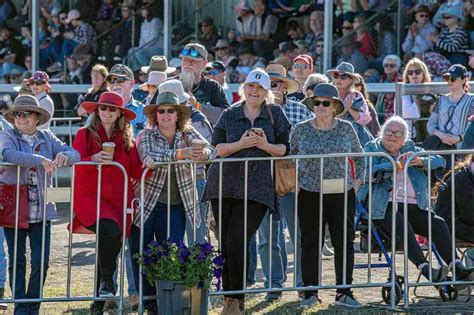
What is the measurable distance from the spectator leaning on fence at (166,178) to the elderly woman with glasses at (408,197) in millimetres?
1416

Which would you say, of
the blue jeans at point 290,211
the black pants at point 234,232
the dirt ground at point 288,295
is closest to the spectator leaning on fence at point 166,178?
the black pants at point 234,232

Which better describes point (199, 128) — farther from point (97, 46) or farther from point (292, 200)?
point (97, 46)

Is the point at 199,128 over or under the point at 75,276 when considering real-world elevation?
over

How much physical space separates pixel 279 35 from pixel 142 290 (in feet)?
39.0

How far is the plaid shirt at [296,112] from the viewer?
11.1 metres

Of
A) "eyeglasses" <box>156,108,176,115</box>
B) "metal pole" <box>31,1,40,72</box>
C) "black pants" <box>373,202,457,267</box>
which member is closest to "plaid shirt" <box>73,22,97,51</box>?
"metal pole" <box>31,1,40,72</box>

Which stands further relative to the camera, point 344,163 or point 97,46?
point 97,46

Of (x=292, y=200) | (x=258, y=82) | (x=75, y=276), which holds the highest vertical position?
(x=258, y=82)

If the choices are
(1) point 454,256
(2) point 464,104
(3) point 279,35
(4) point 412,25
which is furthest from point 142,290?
(3) point 279,35

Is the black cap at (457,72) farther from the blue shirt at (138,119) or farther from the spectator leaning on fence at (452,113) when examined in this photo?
the blue shirt at (138,119)

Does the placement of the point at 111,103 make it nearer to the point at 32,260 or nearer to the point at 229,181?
the point at 229,181

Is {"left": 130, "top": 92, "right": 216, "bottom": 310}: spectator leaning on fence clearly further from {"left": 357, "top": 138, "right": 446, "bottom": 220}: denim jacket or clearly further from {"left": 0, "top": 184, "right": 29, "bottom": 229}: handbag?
{"left": 357, "top": 138, "right": 446, "bottom": 220}: denim jacket

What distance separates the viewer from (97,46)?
2311 cm

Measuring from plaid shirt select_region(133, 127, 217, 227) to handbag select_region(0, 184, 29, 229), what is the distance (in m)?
0.83
